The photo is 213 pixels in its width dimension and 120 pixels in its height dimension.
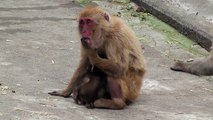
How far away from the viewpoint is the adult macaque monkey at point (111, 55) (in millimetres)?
5883

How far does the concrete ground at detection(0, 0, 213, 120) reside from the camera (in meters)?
5.88

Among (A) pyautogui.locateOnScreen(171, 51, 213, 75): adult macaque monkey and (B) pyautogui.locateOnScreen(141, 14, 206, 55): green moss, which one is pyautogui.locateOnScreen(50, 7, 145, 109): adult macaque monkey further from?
(B) pyautogui.locateOnScreen(141, 14, 206, 55): green moss

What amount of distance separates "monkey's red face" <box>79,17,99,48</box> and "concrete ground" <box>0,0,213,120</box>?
2.11 feet

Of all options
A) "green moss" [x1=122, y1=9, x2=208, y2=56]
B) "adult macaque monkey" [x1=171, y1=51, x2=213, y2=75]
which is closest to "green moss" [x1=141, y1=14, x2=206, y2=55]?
"green moss" [x1=122, y1=9, x2=208, y2=56]

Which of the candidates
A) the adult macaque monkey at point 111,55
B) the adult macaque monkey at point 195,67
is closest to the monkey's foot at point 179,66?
the adult macaque monkey at point 195,67

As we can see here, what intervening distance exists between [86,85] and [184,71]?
7.17 feet

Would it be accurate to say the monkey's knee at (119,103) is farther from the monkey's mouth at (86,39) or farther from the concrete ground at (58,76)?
the monkey's mouth at (86,39)

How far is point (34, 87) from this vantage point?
6.50 metres

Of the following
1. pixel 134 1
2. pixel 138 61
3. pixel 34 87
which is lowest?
pixel 134 1

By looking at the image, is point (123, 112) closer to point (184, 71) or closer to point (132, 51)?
point (132, 51)

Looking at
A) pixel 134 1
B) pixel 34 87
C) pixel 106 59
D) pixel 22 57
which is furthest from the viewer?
pixel 134 1

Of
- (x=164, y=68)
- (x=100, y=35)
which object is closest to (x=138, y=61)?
(x=100, y=35)

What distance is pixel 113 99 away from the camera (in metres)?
6.04

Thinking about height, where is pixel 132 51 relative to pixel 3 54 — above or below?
above
